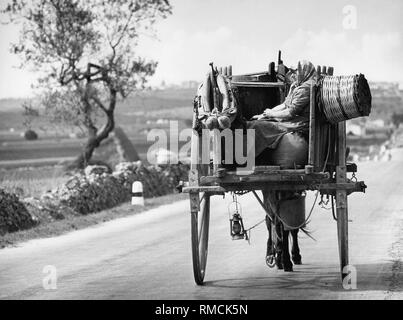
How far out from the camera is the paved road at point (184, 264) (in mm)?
10633

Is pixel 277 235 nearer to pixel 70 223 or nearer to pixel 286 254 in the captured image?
pixel 286 254

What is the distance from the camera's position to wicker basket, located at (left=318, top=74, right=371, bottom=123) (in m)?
10.5

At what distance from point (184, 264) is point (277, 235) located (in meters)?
1.57

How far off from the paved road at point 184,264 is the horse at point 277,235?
16cm

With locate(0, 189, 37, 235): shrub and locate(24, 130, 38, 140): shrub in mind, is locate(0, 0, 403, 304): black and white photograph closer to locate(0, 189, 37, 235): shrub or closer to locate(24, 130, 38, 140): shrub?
locate(0, 189, 37, 235): shrub

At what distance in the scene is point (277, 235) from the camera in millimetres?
11828

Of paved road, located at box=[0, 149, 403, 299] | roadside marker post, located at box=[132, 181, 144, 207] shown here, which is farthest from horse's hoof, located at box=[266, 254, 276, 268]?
roadside marker post, located at box=[132, 181, 144, 207]

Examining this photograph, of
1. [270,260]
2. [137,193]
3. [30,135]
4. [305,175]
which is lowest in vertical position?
[30,135]

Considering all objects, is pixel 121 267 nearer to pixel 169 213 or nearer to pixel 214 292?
pixel 214 292

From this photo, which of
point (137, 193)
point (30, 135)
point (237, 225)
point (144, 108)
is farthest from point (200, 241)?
point (144, 108)

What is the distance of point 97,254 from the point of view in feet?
46.4
